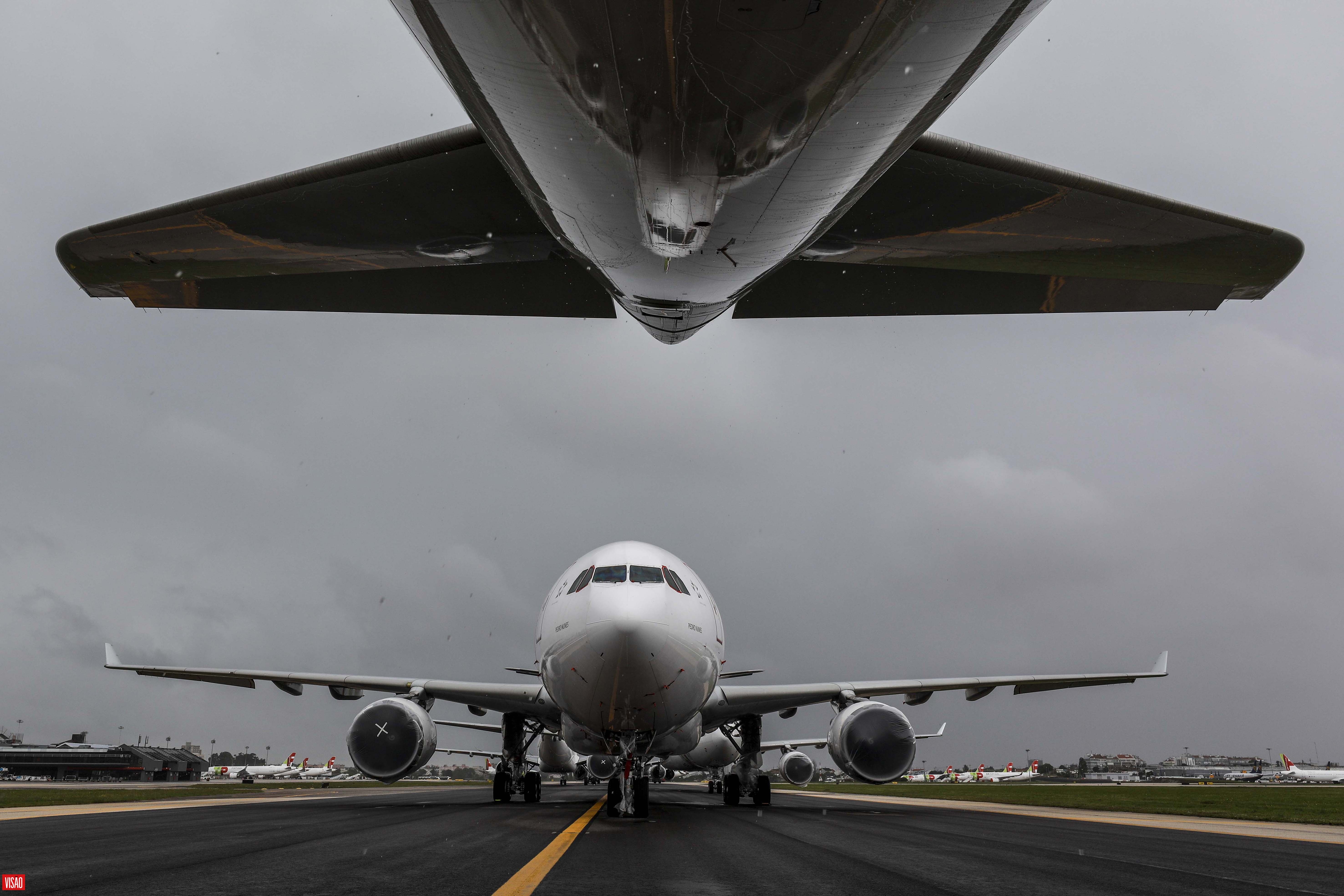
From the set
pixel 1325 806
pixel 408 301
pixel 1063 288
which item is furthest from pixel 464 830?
pixel 1325 806

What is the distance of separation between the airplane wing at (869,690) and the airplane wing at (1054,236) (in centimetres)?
1036

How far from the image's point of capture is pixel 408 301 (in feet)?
18.3

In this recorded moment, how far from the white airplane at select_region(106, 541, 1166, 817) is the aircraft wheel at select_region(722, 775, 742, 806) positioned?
0.03 m

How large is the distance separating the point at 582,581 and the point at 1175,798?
2471cm

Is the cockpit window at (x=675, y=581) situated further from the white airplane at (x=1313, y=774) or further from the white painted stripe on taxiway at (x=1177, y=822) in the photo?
the white airplane at (x=1313, y=774)

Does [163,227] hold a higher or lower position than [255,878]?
higher

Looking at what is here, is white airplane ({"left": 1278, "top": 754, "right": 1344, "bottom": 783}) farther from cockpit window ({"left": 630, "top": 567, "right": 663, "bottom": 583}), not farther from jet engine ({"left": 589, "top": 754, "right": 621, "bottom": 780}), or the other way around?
cockpit window ({"left": 630, "top": 567, "right": 663, "bottom": 583})

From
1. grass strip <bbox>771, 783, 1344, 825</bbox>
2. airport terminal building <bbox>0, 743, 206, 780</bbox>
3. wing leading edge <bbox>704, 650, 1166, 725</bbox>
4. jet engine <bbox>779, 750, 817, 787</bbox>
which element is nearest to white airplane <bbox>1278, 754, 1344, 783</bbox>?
grass strip <bbox>771, 783, 1344, 825</bbox>

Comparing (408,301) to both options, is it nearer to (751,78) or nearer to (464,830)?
(751,78)

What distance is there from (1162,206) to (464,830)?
8.02 m

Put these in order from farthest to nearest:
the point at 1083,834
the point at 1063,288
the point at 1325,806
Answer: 1. the point at 1325,806
2. the point at 1083,834
3. the point at 1063,288

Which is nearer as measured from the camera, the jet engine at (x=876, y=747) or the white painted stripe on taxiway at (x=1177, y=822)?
the white painted stripe on taxiway at (x=1177, y=822)

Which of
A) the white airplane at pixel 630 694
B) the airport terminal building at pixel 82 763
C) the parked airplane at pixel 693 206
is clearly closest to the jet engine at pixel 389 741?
the white airplane at pixel 630 694

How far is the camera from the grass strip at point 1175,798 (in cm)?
1543
